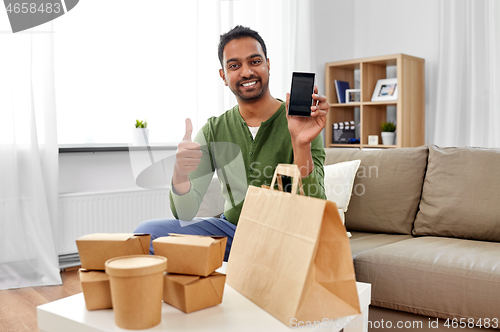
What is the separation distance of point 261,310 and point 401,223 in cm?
Result: 124

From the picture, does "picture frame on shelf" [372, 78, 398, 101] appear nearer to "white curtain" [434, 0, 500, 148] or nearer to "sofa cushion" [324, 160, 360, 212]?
"white curtain" [434, 0, 500, 148]

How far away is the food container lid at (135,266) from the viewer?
72 centimetres

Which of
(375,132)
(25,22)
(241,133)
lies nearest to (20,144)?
(25,22)

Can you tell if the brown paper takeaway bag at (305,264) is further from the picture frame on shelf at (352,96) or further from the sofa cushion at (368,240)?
the picture frame on shelf at (352,96)

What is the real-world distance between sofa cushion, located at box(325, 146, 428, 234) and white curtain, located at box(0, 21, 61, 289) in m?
1.64

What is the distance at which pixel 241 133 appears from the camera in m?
1.61

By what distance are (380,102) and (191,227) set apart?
2612 millimetres

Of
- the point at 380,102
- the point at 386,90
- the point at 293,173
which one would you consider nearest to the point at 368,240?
the point at 293,173

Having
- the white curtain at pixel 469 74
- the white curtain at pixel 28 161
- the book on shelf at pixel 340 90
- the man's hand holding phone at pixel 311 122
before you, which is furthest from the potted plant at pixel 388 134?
the man's hand holding phone at pixel 311 122

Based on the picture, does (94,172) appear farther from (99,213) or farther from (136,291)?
(136,291)

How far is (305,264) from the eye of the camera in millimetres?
757

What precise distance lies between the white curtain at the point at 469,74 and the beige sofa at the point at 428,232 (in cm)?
174

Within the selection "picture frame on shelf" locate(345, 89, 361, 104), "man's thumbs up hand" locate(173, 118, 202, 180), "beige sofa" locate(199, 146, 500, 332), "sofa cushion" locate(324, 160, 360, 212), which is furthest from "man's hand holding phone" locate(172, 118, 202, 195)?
"picture frame on shelf" locate(345, 89, 361, 104)

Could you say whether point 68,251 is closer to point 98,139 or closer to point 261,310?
point 98,139
